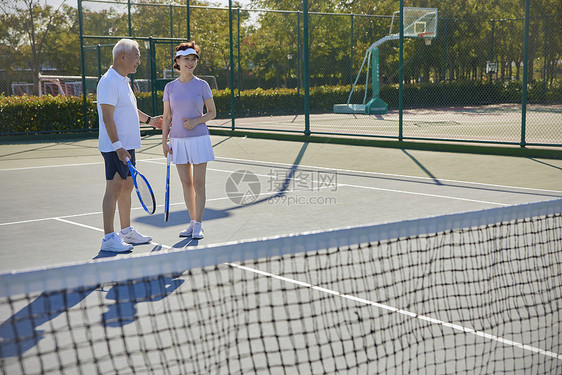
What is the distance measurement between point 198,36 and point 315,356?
3581 cm

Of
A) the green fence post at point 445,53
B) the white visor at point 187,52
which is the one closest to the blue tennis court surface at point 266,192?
the white visor at point 187,52

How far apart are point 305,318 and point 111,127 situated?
→ 2.57 meters

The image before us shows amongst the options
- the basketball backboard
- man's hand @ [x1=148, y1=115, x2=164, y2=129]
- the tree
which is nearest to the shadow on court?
man's hand @ [x1=148, y1=115, x2=164, y2=129]

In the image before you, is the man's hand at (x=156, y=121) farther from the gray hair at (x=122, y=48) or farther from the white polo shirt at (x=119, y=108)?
the gray hair at (x=122, y=48)

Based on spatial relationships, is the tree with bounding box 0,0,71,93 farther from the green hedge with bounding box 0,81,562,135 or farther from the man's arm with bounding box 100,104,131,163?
the man's arm with bounding box 100,104,131,163

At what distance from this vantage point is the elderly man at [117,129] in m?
5.73

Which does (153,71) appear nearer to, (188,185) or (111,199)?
(188,185)

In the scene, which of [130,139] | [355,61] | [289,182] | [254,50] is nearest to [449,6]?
[355,61]

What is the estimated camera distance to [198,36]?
37906mm

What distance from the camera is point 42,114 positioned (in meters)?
19.1

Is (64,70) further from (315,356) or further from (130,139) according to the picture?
(315,356)

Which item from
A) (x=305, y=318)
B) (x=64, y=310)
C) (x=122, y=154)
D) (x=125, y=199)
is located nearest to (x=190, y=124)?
(x=122, y=154)

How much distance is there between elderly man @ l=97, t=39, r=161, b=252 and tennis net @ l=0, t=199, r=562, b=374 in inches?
41.6

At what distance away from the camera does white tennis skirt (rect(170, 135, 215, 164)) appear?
635 cm
